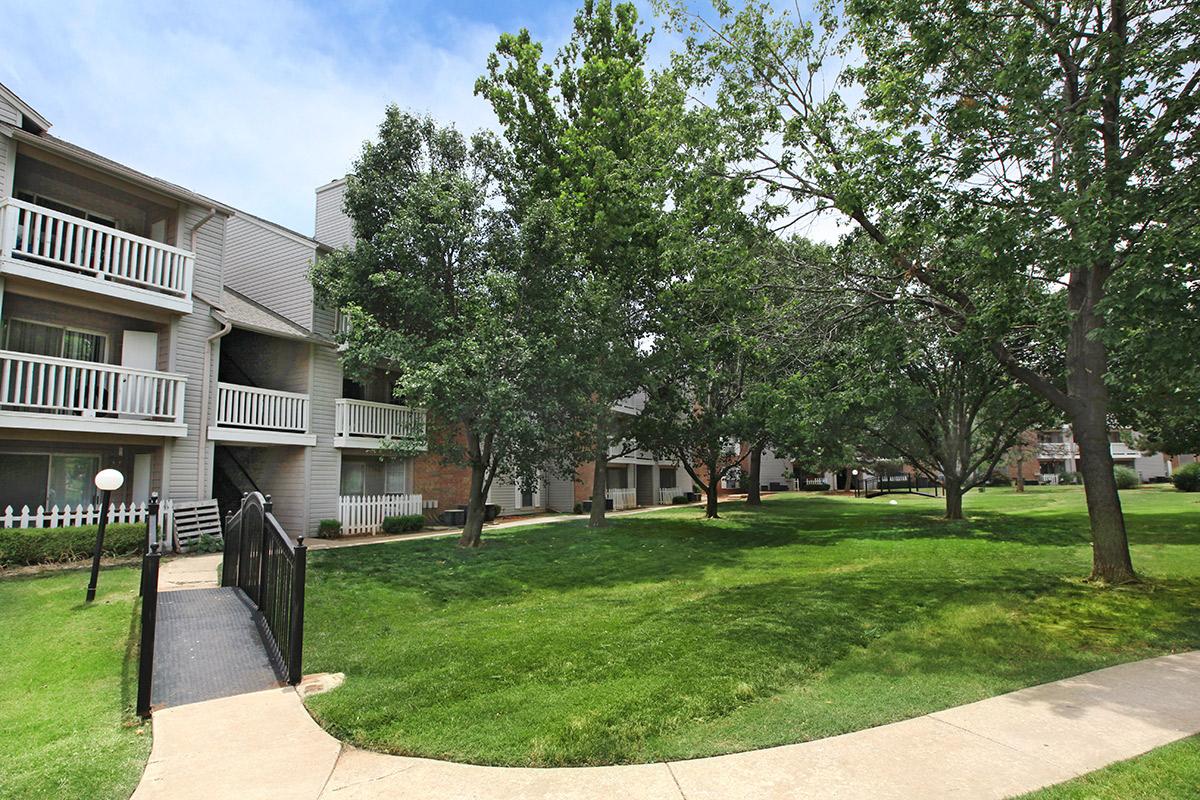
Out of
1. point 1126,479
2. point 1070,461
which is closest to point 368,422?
point 1126,479

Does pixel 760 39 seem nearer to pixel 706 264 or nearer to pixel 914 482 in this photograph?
pixel 706 264

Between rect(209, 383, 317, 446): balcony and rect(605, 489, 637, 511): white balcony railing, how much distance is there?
1617cm

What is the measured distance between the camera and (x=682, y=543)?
15.6 m

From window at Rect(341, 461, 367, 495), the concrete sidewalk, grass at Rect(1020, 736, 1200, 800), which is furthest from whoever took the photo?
window at Rect(341, 461, 367, 495)

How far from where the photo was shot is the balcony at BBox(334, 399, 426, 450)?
17266 millimetres

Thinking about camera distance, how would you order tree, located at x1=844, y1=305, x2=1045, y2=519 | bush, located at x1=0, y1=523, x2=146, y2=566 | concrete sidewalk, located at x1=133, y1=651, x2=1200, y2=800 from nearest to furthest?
concrete sidewalk, located at x1=133, y1=651, x2=1200, y2=800
bush, located at x1=0, y1=523, x2=146, y2=566
tree, located at x1=844, y1=305, x2=1045, y2=519

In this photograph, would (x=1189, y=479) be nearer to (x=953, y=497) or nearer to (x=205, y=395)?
(x=953, y=497)

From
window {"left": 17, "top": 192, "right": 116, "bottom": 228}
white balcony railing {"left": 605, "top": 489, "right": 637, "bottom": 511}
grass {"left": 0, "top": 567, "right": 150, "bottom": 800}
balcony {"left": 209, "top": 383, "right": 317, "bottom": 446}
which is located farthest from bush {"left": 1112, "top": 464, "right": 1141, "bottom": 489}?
window {"left": 17, "top": 192, "right": 116, "bottom": 228}

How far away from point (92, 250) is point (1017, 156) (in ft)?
52.5

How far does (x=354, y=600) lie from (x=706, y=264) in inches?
295

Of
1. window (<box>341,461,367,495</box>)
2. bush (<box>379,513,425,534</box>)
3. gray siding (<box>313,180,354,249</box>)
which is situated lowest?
bush (<box>379,513,425,534</box>)

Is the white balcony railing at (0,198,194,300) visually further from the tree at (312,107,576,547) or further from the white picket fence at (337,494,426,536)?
the white picket fence at (337,494,426,536)

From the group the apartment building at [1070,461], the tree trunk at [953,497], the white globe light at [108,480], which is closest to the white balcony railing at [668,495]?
the tree trunk at [953,497]

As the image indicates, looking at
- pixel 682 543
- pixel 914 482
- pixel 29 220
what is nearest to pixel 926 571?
pixel 682 543
